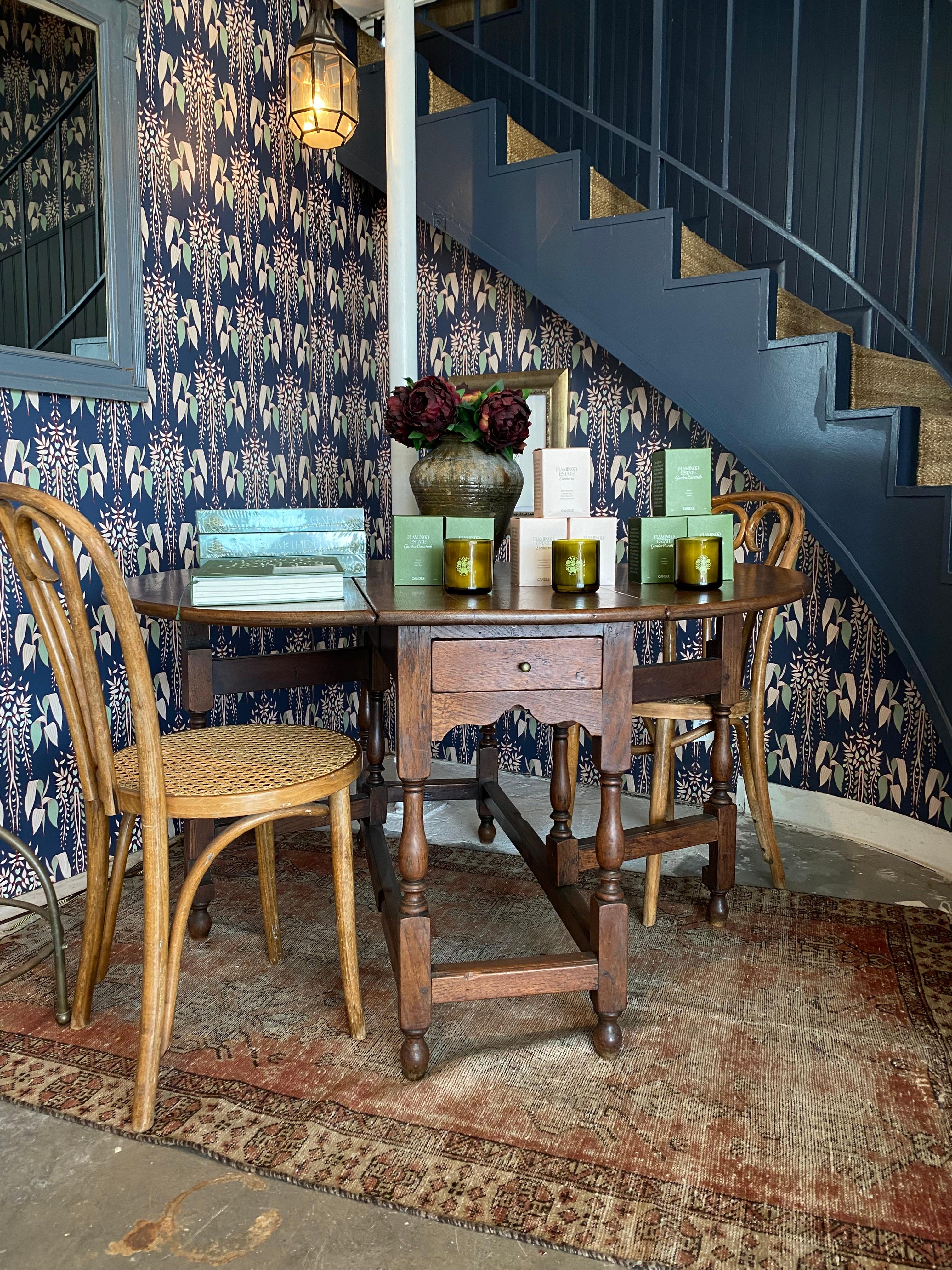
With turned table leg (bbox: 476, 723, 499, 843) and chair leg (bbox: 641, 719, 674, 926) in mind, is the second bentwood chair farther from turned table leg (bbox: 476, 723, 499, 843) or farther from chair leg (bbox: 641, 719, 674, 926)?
Result: turned table leg (bbox: 476, 723, 499, 843)

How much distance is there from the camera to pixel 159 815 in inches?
63.2

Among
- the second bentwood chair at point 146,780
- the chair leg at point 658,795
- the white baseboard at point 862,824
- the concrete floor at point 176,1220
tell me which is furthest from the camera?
the white baseboard at point 862,824

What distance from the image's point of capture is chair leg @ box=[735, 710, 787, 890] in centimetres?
265

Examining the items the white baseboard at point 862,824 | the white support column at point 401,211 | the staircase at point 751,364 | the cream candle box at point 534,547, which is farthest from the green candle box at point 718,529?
the white baseboard at point 862,824

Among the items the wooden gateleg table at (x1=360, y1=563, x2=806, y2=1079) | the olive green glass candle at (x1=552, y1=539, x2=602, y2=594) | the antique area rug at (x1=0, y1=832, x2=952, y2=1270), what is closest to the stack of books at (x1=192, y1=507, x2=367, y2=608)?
the wooden gateleg table at (x1=360, y1=563, x2=806, y2=1079)

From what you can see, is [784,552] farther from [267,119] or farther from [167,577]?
[267,119]

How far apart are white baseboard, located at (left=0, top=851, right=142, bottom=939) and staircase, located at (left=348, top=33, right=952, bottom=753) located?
6.77 ft

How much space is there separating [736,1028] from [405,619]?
43.7 inches

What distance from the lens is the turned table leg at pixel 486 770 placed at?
9.71ft

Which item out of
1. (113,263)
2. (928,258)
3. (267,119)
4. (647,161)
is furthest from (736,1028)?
(647,161)

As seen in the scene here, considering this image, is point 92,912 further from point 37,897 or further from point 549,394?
point 549,394

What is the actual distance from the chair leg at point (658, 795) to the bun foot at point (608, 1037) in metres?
0.61

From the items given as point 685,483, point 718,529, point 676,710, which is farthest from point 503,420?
→ point 676,710

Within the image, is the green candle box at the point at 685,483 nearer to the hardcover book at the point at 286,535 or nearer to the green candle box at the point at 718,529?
the green candle box at the point at 718,529
